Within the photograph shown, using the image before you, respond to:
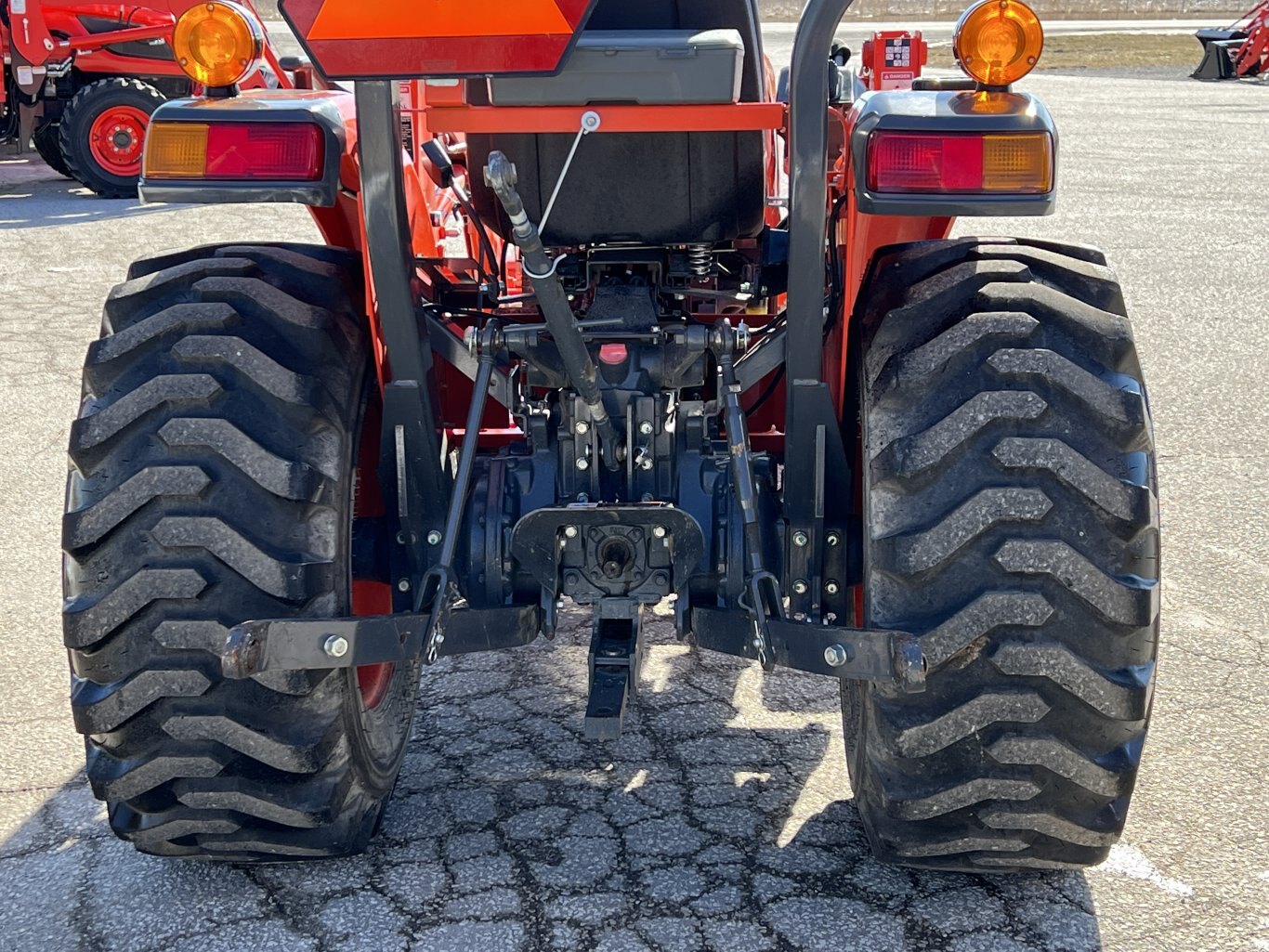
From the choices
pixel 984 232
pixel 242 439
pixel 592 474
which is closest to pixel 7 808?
pixel 242 439

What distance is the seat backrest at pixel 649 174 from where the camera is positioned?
2844 millimetres

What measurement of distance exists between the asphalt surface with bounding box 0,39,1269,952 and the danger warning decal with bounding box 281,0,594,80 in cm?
161

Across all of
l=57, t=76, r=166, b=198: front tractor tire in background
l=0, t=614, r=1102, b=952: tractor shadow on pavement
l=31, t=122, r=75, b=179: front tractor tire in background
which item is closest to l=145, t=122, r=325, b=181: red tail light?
l=0, t=614, r=1102, b=952: tractor shadow on pavement

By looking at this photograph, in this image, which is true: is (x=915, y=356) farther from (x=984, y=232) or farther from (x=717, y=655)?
(x=984, y=232)

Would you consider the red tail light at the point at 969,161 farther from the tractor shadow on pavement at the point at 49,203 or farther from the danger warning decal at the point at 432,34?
the tractor shadow on pavement at the point at 49,203

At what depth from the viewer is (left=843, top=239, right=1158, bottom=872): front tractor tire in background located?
247cm

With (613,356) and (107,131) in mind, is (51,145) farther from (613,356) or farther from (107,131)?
(613,356)

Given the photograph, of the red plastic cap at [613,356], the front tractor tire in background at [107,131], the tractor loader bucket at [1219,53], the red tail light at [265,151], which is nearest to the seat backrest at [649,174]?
the red plastic cap at [613,356]

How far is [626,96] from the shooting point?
2.56 metres

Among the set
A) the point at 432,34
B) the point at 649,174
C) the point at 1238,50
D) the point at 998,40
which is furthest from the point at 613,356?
the point at 1238,50

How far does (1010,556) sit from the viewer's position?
2.45 meters

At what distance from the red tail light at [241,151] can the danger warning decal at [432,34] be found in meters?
0.39

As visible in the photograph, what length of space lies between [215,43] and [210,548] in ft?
3.03

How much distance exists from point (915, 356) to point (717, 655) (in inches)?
67.2
